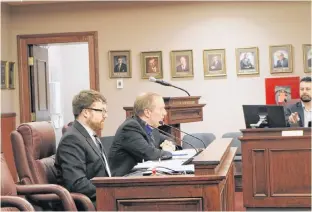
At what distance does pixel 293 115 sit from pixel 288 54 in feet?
8.85

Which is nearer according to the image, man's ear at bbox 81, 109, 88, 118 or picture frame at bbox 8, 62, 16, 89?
man's ear at bbox 81, 109, 88, 118

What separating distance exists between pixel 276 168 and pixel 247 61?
312 cm

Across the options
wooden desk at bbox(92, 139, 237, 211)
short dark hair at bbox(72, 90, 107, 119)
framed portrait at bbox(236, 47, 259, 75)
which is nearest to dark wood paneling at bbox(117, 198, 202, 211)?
wooden desk at bbox(92, 139, 237, 211)

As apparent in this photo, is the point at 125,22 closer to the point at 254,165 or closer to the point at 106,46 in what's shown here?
the point at 106,46

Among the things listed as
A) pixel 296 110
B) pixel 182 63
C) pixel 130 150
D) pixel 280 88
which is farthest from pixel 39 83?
pixel 130 150

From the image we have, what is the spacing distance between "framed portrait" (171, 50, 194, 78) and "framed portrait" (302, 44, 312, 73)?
1.55 m

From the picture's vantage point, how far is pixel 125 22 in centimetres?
820

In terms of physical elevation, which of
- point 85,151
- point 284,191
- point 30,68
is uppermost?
point 30,68

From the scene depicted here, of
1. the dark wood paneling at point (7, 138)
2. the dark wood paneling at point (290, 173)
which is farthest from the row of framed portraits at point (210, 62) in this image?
the dark wood paneling at point (290, 173)

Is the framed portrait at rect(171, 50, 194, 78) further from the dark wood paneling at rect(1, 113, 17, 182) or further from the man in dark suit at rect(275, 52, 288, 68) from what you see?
Answer: the dark wood paneling at rect(1, 113, 17, 182)

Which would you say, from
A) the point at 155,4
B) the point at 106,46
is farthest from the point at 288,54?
the point at 106,46

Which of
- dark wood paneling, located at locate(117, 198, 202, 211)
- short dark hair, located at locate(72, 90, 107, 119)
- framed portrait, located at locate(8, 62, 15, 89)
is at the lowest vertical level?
dark wood paneling, located at locate(117, 198, 202, 211)

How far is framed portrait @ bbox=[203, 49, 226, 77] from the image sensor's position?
802 cm

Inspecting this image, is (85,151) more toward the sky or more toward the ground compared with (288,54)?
more toward the ground
